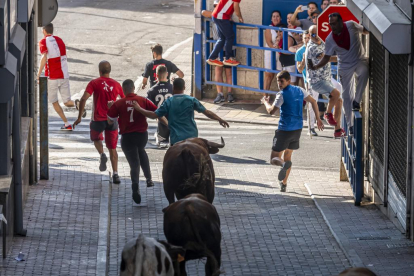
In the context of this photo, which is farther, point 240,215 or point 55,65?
point 55,65

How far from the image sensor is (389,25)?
11.8 meters

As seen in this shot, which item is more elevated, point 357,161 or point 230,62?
point 230,62

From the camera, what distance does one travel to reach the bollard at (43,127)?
610 inches

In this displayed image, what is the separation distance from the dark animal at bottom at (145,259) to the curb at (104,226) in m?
3.30

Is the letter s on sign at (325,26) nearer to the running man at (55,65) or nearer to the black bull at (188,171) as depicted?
the black bull at (188,171)

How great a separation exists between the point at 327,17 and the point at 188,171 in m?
5.45

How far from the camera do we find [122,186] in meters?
15.7

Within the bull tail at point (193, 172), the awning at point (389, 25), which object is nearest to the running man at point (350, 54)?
the awning at point (389, 25)

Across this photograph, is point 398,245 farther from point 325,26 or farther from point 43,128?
point 43,128

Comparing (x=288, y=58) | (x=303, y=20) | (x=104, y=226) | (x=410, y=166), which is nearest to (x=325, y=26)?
(x=410, y=166)

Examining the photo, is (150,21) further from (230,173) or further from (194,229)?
(194,229)

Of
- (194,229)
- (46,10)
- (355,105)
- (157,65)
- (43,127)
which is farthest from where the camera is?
(157,65)

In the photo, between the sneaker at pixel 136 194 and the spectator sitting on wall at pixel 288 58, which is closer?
Result: the sneaker at pixel 136 194

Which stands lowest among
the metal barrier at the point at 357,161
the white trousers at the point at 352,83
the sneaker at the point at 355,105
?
the metal barrier at the point at 357,161
